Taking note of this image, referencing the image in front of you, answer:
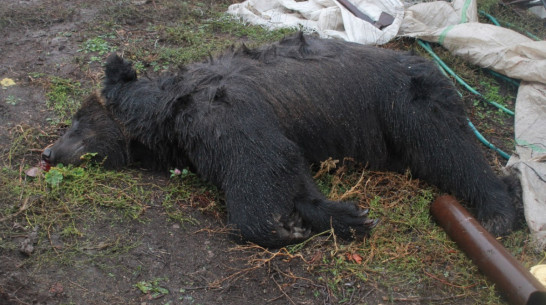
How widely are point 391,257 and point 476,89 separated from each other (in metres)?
3.08

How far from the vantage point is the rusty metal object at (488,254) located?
3.61 metres

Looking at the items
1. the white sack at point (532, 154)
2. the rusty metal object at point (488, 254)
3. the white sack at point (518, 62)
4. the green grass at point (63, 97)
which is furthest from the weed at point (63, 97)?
the white sack at point (532, 154)

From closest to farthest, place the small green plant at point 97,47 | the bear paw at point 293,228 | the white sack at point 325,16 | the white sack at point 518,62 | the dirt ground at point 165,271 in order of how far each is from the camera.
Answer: the dirt ground at point 165,271 → the bear paw at point 293,228 → the white sack at point 518,62 → the small green plant at point 97,47 → the white sack at point 325,16

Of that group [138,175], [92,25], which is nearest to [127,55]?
[92,25]

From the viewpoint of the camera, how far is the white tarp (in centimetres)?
518

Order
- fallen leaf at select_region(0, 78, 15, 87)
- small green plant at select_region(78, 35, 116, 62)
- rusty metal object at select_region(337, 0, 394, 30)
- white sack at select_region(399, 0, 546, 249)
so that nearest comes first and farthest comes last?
1. white sack at select_region(399, 0, 546, 249)
2. fallen leaf at select_region(0, 78, 15, 87)
3. small green plant at select_region(78, 35, 116, 62)
4. rusty metal object at select_region(337, 0, 394, 30)

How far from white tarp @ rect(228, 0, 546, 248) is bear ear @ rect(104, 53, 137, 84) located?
291cm

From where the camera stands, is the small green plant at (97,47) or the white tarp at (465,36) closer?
the white tarp at (465,36)

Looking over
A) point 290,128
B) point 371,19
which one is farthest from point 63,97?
point 371,19

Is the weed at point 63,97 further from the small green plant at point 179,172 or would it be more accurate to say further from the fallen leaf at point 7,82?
the small green plant at point 179,172

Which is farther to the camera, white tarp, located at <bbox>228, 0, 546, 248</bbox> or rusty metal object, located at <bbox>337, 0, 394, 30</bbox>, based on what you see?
rusty metal object, located at <bbox>337, 0, 394, 30</bbox>

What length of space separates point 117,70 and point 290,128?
1.68 metres

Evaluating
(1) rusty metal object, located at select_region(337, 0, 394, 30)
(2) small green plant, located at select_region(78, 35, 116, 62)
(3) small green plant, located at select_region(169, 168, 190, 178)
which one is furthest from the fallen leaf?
(1) rusty metal object, located at select_region(337, 0, 394, 30)

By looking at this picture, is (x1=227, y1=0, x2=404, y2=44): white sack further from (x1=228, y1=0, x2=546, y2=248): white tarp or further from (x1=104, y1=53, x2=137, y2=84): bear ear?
(x1=104, y1=53, x2=137, y2=84): bear ear
